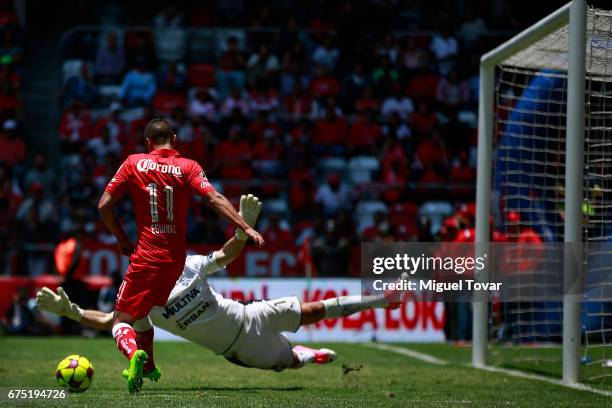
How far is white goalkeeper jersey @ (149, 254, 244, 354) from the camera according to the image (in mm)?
9602

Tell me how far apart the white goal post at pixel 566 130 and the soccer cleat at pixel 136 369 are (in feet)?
13.6

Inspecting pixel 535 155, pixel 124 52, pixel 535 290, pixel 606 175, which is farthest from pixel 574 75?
pixel 124 52

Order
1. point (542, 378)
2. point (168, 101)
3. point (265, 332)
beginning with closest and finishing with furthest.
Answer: point (265, 332) → point (542, 378) → point (168, 101)

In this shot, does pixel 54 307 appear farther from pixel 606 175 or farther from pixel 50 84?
pixel 50 84

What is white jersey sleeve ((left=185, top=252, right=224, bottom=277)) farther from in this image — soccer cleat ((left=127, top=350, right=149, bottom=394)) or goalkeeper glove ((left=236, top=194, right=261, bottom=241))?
soccer cleat ((left=127, top=350, right=149, bottom=394))

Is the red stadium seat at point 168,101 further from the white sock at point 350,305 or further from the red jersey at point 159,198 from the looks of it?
the red jersey at point 159,198

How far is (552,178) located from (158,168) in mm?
7440

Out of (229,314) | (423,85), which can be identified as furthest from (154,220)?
(423,85)

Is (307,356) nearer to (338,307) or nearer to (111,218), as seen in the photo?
(338,307)

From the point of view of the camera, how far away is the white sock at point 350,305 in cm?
1004

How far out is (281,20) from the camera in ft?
86.1

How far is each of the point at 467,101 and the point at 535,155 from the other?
924cm

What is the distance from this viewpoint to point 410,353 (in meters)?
15.5

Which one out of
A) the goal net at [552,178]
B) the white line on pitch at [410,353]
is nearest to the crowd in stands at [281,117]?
the white line on pitch at [410,353]
